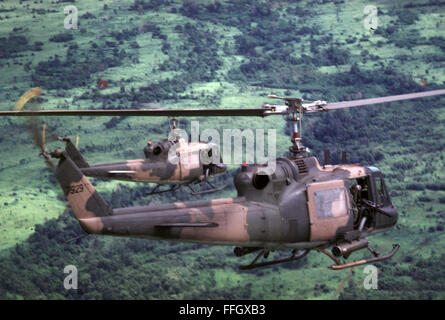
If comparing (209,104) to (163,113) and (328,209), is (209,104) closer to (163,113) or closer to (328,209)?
(163,113)

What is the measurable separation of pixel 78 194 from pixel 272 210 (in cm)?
749

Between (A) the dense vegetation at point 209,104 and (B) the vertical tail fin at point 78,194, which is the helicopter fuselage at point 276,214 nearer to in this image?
(B) the vertical tail fin at point 78,194

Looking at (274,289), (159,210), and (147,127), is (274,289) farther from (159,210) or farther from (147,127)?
(159,210)

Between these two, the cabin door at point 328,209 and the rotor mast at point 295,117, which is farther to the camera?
the rotor mast at point 295,117

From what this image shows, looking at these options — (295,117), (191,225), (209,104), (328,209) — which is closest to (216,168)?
(295,117)

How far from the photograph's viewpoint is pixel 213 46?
170m

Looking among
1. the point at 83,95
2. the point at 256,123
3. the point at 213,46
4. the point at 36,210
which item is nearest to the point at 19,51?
the point at 83,95

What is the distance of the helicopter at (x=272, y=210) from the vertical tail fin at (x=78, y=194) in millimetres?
36

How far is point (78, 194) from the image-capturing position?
30.6 meters

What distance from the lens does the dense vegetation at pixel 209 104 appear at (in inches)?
3238

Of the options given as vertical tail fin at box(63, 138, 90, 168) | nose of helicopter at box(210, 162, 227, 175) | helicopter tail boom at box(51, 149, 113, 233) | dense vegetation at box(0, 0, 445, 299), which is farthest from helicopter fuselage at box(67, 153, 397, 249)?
nose of helicopter at box(210, 162, 227, 175)

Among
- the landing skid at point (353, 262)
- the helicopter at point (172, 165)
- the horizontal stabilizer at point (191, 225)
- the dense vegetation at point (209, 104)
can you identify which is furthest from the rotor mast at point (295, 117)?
the dense vegetation at point (209, 104)

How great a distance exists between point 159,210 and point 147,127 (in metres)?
85.5

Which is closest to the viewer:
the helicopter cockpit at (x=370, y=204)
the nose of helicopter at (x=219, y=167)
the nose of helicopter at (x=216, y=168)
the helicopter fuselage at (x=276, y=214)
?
the helicopter fuselage at (x=276, y=214)
